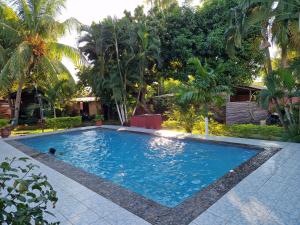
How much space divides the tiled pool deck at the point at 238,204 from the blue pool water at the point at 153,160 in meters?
1.32

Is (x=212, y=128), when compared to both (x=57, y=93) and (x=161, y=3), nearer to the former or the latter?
(x=57, y=93)

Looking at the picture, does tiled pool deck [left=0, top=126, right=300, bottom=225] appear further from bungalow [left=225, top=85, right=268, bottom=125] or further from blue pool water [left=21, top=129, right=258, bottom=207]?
bungalow [left=225, top=85, right=268, bottom=125]

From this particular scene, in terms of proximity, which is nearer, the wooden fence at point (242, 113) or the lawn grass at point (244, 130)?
the lawn grass at point (244, 130)

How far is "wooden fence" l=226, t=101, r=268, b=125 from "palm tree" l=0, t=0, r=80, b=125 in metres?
10.5

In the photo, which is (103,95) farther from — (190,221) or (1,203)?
(1,203)

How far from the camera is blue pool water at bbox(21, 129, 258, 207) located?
605 centimetres

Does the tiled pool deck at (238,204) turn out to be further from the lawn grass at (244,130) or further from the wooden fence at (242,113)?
the wooden fence at (242,113)

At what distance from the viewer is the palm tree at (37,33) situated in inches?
507

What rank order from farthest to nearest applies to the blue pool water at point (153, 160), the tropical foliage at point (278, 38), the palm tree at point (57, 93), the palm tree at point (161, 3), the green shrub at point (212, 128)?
the palm tree at point (161, 3) → the palm tree at point (57, 93) → the green shrub at point (212, 128) → the tropical foliage at point (278, 38) → the blue pool water at point (153, 160)

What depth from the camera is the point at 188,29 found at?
1599 cm

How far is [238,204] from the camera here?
4078mm

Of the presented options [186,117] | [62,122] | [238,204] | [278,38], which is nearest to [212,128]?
[186,117]

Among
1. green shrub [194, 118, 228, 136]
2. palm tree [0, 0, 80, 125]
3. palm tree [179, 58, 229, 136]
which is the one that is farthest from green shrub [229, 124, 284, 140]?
palm tree [0, 0, 80, 125]

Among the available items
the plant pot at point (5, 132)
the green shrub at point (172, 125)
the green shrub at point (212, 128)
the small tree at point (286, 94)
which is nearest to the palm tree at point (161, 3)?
the green shrub at point (172, 125)
